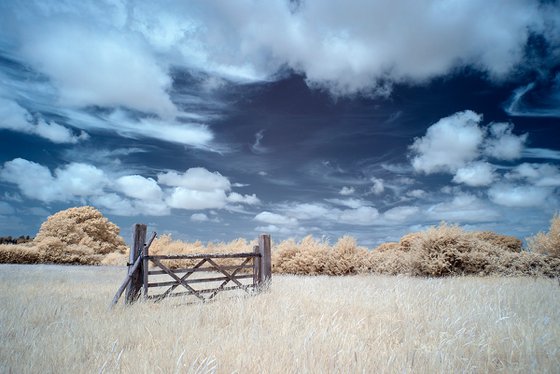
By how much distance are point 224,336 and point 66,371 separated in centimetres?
191

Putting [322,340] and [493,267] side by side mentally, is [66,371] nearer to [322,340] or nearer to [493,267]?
[322,340]

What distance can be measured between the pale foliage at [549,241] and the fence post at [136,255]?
46.4 feet

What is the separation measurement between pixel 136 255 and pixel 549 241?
1447 cm

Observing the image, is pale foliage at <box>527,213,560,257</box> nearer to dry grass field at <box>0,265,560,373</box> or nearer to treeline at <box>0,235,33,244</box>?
dry grass field at <box>0,265,560,373</box>

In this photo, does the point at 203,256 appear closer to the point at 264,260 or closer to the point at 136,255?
the point at 136,255

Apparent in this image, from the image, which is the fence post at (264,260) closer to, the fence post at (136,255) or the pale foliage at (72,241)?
the fence post at (136,255)

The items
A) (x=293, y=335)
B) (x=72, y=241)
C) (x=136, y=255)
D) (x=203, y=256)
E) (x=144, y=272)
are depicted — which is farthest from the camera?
(x=72, y=241)

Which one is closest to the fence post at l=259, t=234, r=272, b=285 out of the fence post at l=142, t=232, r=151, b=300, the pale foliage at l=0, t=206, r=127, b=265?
the fence post at l=142, t=232, r=151, b=300

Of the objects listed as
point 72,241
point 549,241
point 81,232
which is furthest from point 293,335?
point 72,241

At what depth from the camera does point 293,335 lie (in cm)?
493

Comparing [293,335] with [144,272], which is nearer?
[293,335]

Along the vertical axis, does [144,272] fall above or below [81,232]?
below

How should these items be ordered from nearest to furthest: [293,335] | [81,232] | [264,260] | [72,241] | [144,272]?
[293,335] → [144,272] → [264,260] → [72,241] → [81,232]

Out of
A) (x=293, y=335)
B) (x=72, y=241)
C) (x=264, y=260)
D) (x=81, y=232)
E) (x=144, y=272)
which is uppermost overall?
(x=81, y=232)
